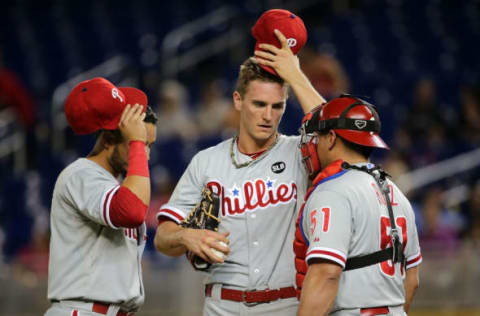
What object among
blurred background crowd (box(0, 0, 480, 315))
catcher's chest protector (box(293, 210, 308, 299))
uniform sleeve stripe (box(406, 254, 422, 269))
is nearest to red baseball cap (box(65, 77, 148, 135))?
catcher's chest protector (box(293, 210, 308, 299))

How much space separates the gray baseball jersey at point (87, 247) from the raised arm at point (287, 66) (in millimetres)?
1023

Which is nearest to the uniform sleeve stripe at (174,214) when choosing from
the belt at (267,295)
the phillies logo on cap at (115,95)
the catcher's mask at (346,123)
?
the belt at (267,295)

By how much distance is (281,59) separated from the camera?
13.1 ft

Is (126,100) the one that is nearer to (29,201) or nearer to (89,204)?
(89,204)

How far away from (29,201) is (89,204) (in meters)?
5.76

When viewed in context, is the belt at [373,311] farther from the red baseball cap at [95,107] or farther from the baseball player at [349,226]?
the red baseball cap at [95,107]

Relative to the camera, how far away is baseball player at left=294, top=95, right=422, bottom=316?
10.7 feet

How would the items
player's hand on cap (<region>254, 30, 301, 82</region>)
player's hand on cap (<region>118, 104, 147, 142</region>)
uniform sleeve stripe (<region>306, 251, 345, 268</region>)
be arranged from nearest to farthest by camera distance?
uniform sleeve stripe (<region>306, 251, 345, 268</region>)
player's hand on cap (<region>118, 104, 147, 142</region>)
player's hand on cap (<region>254, 30, 301, 82</region>)

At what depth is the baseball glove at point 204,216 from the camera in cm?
378

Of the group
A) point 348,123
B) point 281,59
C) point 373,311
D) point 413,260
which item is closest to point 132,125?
point 281,59

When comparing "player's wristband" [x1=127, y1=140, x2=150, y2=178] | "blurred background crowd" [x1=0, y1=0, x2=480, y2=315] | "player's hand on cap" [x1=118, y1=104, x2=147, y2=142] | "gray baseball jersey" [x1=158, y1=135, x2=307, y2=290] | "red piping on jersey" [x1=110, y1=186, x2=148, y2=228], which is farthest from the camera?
"blurred background crowd" [x1=0, y1=0, x2=480, y2=315]

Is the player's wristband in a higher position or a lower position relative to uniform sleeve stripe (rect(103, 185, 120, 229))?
higher

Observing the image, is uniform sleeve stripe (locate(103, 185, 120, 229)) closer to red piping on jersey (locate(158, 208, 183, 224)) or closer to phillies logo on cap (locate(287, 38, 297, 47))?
red piping on jersey (locate(158, 208, 183, 224))

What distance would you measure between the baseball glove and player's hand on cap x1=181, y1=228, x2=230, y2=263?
12 centimetres
